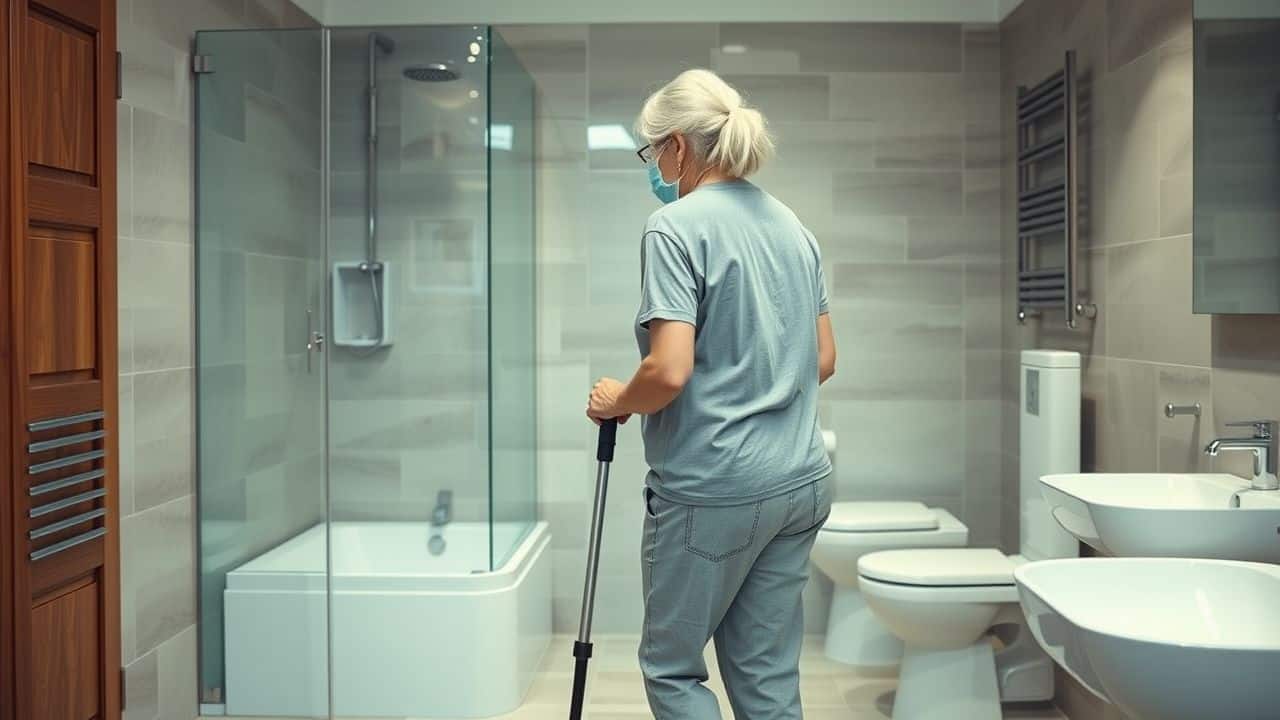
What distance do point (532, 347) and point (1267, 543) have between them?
91.8 inches

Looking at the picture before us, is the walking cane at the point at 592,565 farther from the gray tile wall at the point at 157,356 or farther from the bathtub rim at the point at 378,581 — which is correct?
the gray tile wall at the point at 157,356

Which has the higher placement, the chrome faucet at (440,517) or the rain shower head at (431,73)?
the rain shower head at (431,73)

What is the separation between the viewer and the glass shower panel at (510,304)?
3074 millimetres

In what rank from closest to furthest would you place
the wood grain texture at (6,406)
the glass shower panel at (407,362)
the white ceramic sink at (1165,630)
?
the white ceramic sink at (1165,630), the wood grain texture at (6,406), the glass shower panel at (407,362)

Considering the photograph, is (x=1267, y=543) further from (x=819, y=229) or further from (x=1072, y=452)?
(x=819, y=229)

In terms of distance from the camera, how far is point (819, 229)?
3738 mm

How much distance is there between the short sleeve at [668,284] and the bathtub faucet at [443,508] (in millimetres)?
1523

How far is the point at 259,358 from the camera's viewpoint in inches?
111

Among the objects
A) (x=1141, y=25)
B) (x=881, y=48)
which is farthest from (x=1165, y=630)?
(x=881, y=48)

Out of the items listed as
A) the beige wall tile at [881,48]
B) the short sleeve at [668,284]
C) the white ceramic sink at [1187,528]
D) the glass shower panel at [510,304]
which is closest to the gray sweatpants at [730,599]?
the short sleeve at [668,284]

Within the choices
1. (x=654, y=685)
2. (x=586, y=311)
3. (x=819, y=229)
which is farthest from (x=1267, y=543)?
(x=586, y=311)

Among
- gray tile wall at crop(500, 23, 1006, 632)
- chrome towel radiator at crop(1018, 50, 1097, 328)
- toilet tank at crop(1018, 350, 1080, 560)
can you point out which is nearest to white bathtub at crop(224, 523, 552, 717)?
gray tile wall at crop(500, 23, 1006, 632)

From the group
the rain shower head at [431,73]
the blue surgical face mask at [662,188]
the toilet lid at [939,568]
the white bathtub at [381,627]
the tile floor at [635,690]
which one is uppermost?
the rain shower head at [431,73]

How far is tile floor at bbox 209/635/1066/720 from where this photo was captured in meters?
3.03
